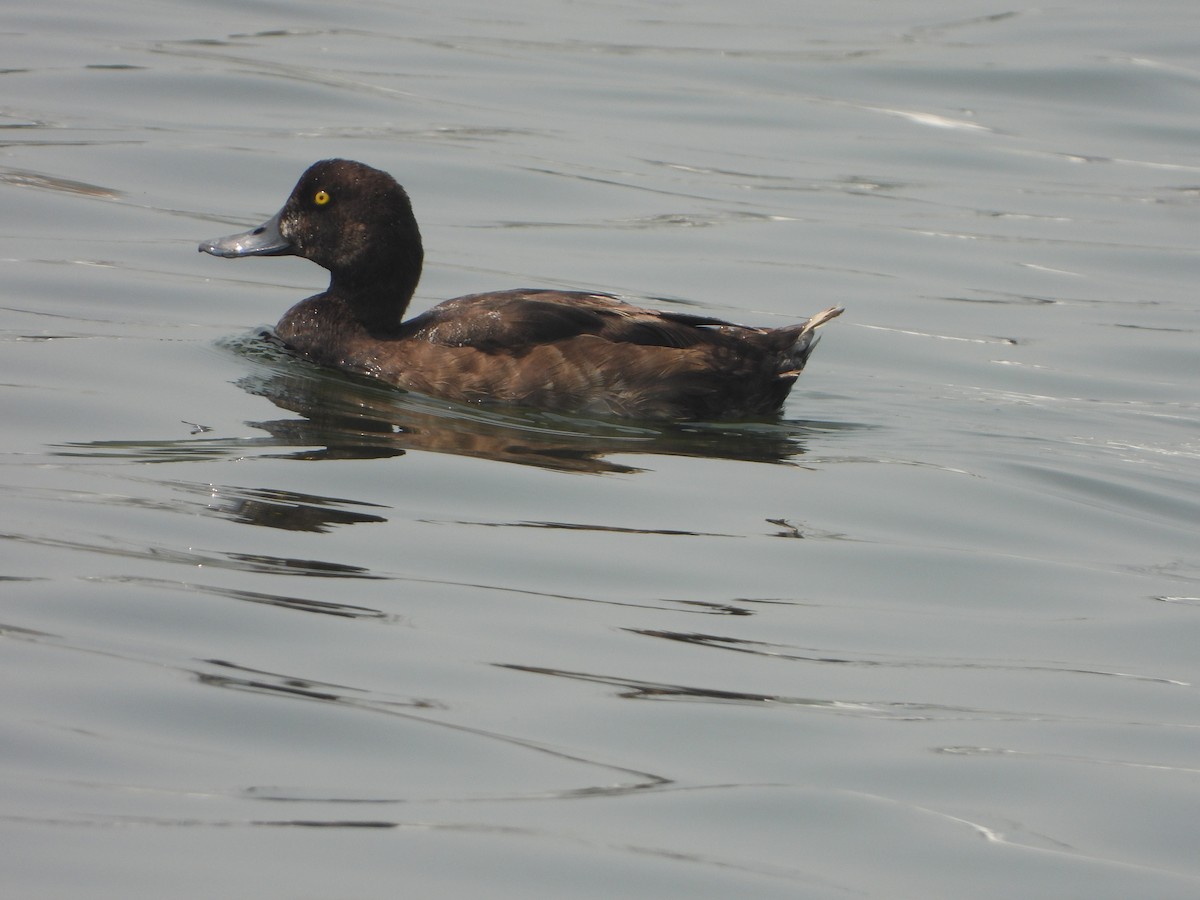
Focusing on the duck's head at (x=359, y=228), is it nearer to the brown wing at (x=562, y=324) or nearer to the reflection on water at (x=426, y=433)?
the reflection on water at (x=426, y=433)

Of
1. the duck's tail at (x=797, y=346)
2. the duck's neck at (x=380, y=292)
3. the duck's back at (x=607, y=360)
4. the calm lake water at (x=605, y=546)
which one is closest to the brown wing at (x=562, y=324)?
the duck's back at (x=607, y=360)

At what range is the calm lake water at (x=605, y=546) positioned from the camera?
409 cm

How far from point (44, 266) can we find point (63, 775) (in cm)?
678

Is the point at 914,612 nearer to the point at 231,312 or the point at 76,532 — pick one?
the point at 76,532

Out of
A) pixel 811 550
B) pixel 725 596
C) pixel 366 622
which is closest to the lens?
pixel 366 622

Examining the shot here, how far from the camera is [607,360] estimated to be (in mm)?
8000

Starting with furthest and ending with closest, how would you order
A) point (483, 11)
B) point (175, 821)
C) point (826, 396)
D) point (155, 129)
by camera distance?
point (483, 11), point (155, 129), point (826, 396), point (175, 821)

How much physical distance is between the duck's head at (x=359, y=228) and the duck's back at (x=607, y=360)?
0.74m

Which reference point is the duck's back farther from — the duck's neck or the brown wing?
the duck's neck

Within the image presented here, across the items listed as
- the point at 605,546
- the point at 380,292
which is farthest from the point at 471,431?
the point at 605,546

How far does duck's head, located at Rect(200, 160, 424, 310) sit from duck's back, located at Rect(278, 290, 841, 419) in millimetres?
742

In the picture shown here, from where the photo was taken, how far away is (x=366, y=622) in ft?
17.1

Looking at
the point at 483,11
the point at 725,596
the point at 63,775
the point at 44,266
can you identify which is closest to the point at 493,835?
the point at 63,775

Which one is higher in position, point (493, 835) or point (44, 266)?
point (44, 266)
